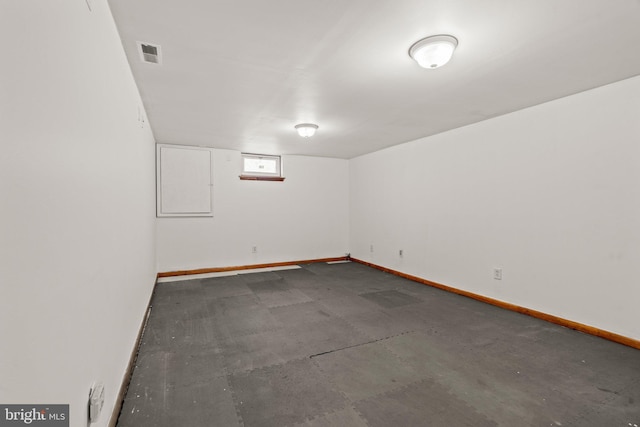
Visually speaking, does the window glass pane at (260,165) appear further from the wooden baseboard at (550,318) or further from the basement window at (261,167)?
the wooden baseboard at (550,318)

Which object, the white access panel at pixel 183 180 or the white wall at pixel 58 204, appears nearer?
the white wall at pixel 58 204

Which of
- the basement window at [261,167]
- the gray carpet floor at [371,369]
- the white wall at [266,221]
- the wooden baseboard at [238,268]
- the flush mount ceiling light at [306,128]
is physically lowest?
the gray carpet floor at [371,369]

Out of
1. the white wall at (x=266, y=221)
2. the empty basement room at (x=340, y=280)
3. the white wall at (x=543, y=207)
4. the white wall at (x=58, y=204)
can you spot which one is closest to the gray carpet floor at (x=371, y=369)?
the empty basement room at (x=340, y=280)

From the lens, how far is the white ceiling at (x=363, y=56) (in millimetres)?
1634

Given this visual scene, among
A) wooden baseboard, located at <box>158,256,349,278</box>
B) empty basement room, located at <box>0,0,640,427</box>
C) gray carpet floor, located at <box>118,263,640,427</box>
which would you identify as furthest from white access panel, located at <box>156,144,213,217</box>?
gray carpet floor, located at <box>118,263,640,427</box>

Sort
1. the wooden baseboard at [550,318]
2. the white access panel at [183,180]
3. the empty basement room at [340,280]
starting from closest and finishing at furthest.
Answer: the empty basement room at [340,280], the wooden baseboard at [550,318], the white access panel at [183,180]

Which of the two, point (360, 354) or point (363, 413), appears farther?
point (360, 354)

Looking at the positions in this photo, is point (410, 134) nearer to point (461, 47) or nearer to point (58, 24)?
point (461, 47)

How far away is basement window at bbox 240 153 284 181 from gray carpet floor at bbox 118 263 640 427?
280cm

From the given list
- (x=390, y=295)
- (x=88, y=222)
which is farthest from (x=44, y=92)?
(x=390, y=295)

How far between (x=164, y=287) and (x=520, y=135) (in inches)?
203

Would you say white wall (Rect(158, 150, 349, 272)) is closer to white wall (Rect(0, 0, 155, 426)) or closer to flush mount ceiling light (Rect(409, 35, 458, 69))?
white wall (Rect(0, 0, 155, 426))

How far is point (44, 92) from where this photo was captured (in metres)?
0.83

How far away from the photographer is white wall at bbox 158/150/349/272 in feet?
17.1
